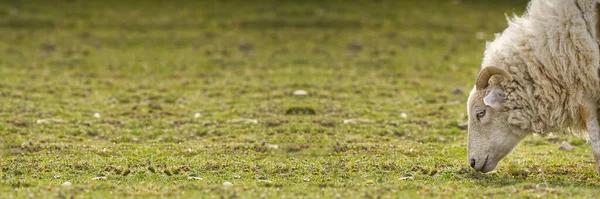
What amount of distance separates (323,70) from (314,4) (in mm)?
11379

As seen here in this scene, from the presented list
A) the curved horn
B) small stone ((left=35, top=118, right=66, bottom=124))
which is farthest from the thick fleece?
small stone ((left=35, top=118, right=66, bottom=124))

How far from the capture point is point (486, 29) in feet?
98.7

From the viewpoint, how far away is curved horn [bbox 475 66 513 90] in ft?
32.7

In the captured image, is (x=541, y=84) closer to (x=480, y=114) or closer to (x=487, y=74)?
(x=487, y=74)

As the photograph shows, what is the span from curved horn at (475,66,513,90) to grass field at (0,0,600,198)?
117 centimetres

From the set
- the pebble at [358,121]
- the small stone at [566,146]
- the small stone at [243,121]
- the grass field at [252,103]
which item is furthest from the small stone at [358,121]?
the small stone at [566,146]

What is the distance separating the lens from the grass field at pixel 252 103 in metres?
10.2

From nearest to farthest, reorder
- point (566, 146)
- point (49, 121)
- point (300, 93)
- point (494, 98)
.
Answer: point (494, 98)
point (566, 146)
point (49, 121)
point (300, 93)

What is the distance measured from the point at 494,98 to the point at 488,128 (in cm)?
43

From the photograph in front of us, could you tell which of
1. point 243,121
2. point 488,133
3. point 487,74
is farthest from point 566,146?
point 243,121

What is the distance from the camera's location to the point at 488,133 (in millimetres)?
10359

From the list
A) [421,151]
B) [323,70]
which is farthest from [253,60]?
[421,151]

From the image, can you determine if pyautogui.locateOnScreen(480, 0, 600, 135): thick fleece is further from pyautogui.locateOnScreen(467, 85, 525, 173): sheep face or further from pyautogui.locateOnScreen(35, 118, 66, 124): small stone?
pyautogui.locateOnScreen(35, 118, 66, 124): small stone

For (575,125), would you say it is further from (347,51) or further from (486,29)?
(486,29)
